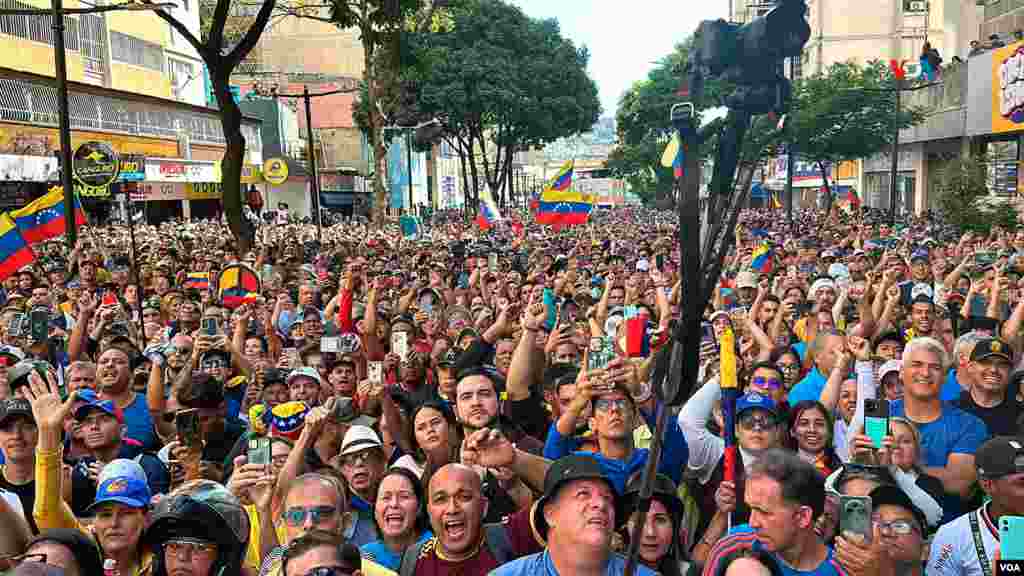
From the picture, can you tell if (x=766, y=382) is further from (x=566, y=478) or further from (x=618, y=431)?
(x=566, y=478)

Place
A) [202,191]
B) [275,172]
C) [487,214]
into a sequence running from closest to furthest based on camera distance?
1. [487,214]
2. [275,172]
3. [202,191]

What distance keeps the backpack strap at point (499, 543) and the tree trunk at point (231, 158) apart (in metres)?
14.8

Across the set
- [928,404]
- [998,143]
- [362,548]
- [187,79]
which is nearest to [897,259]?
[928,404]

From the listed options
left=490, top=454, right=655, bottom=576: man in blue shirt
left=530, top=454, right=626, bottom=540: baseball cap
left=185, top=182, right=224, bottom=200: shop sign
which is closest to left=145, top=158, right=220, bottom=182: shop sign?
left=185, top=182, right=224, bottom=200: shop sign

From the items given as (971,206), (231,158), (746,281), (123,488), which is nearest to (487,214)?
(231,158)

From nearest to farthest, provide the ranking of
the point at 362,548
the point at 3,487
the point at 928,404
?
1. the point at 362,548
2. the point at 3,487
3. the point at 928,404

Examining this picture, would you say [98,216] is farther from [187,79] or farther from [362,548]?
[362,548]

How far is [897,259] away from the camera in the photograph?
A: 1300cm

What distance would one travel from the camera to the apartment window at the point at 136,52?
4203 centimetres

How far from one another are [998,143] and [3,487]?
32.4 metres

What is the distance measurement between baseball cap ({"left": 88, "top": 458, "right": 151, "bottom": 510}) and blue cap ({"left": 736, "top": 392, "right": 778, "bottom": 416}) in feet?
9.25

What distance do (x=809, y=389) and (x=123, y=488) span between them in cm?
435

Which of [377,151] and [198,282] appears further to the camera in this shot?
[377,151]

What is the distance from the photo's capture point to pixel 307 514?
454 cm
